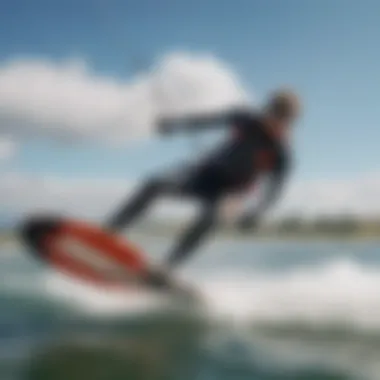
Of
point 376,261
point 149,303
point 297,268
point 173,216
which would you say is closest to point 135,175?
point 173,216

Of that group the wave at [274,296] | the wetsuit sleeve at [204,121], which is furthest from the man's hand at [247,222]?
the wetsuit sleeve at [204,121]

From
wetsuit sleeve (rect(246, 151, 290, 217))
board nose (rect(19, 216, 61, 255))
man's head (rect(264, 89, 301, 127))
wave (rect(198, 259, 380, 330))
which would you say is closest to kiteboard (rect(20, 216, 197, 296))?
board nose (rect(19, 216, 61, 255))

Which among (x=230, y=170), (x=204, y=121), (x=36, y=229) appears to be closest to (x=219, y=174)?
(x=230, y=170)

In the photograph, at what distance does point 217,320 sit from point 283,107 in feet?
1.78

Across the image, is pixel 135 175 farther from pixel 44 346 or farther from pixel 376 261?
pixel 376 261

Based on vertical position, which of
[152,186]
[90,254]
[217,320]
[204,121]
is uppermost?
[204,121]

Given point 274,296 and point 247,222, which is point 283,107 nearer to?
point 247,222

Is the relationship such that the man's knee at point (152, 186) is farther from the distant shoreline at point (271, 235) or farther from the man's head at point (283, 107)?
the man's head at point (283, 107)

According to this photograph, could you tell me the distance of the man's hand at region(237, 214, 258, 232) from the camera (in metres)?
1.94

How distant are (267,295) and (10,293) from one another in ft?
2.07

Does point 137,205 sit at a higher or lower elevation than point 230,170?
lower

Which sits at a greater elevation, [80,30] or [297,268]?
[80,30]

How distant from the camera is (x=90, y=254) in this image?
2.01 meters

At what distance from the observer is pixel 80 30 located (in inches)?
79.0
